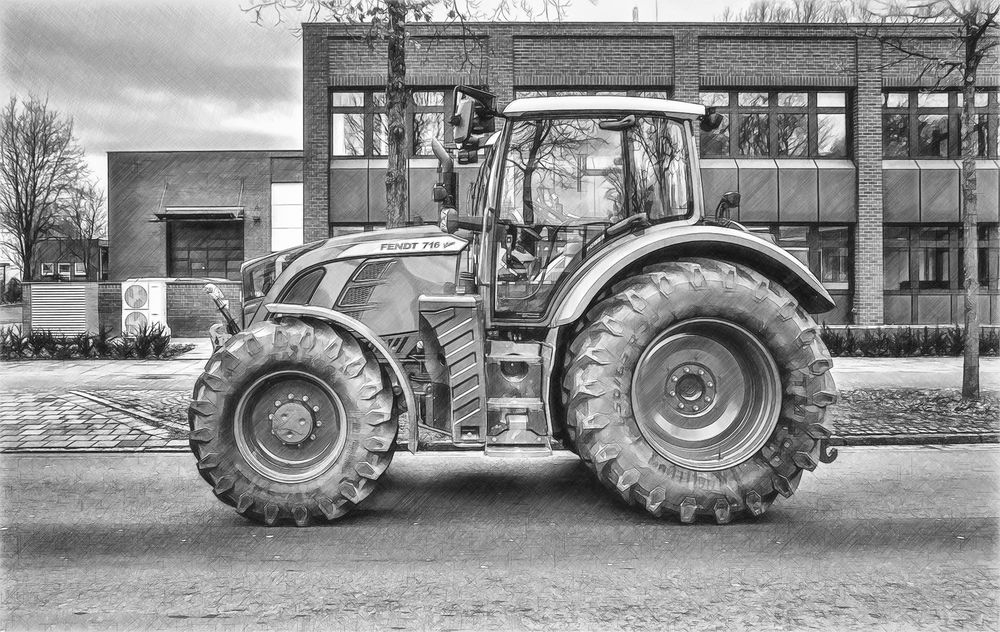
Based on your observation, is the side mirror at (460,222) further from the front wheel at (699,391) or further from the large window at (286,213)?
the large window at (286,213)

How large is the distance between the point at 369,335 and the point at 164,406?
629 cm

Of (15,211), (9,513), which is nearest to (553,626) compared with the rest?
(9,513)

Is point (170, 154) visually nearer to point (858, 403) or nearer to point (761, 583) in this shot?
point (858, 403)

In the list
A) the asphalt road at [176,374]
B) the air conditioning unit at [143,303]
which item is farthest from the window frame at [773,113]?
the air conditioning unit at [143,303]

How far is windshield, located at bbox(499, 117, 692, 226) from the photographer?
533 centimetres

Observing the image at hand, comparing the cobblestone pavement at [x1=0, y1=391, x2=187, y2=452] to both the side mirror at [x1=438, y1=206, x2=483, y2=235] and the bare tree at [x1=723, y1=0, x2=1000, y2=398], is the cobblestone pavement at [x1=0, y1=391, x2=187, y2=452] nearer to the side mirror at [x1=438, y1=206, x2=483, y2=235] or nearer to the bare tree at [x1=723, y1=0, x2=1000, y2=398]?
the side mirror at [x1=438, y1=206, x2=483, y2=235]

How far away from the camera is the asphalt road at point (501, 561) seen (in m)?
3.59

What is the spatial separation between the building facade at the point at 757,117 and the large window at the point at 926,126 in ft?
0.12

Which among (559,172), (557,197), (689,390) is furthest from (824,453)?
(559,172)

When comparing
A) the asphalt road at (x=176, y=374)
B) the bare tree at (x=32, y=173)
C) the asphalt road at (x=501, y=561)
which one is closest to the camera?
the asphalt road at (x=501, y=561)

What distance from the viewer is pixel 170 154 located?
36188 millimetres

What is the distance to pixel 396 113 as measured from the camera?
10.8 m

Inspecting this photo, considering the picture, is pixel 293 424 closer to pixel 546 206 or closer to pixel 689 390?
pixel 546 206

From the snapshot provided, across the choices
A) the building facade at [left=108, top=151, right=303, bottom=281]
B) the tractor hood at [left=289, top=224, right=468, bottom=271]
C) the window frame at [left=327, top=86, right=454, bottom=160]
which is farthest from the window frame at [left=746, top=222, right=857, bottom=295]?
the building facade at [left=108, top=151, right=303, bottom=281]
